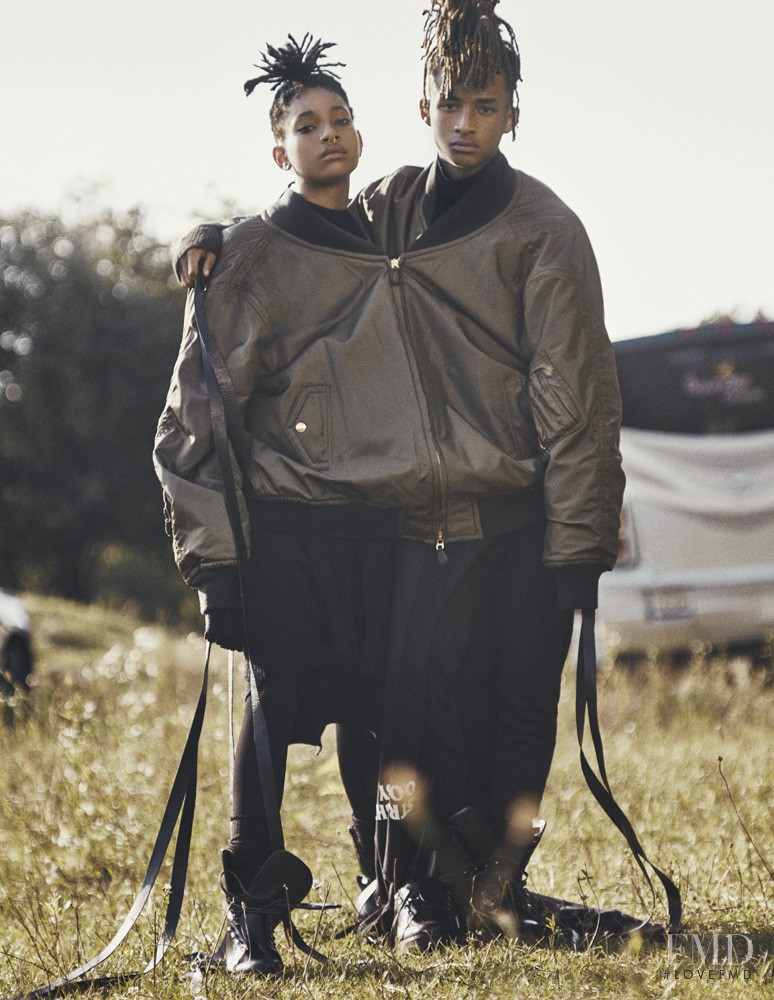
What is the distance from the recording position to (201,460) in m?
3.46

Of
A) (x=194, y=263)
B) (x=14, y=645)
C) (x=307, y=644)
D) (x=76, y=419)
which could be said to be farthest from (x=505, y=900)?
(x=76, y=419)

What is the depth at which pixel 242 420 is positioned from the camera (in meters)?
3.47

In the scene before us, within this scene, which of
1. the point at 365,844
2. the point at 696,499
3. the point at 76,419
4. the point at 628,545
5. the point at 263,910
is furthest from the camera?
the point at 76,419

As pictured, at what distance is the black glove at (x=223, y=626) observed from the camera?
3389mm

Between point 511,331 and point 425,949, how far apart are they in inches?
60.4

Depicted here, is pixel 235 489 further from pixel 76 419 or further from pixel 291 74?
pixel 76 419

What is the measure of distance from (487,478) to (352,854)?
1946 mm

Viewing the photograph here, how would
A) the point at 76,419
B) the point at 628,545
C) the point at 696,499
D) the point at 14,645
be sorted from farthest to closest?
the point at 76,419 → the point at 14,645 → the point at 628,545 → the point at 696,499

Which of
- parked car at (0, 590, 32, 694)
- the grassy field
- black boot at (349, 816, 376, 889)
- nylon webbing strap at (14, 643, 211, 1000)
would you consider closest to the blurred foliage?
parked car at (0, 590, 32, 694)

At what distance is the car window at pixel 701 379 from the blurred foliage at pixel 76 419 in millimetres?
18573

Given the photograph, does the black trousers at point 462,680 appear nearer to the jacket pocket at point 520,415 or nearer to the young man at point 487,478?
the young man at point 487,478

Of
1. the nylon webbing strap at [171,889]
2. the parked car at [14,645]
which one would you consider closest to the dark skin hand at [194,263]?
the nylon webbing strap at [171,889]

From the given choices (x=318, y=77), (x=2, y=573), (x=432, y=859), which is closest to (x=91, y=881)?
(x=432, y=859)

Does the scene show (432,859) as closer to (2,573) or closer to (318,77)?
(318,77)
